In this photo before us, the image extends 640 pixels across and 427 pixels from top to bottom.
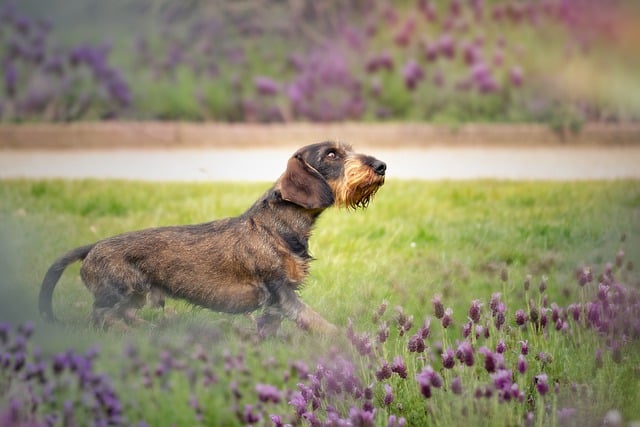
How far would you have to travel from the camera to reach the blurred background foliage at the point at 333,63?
28.0ft

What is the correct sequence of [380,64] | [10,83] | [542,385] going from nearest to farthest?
[542,385], [10,83], [380,64]

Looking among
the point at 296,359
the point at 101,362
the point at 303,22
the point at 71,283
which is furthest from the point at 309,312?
the point at 303,22

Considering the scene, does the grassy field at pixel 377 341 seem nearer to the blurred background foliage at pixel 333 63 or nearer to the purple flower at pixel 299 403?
the purple flower at pixel 299 403

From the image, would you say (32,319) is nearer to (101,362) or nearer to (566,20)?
(101,362)

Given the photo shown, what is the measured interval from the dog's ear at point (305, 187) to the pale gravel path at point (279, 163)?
216cm

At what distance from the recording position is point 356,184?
4156mm

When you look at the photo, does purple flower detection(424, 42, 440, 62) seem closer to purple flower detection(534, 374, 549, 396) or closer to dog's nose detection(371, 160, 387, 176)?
dog's nose detection(371, 160, 387, 176)

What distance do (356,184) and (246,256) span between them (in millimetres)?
566

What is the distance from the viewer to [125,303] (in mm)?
4234

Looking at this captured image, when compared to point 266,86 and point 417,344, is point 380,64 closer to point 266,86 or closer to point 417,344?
point 266,86

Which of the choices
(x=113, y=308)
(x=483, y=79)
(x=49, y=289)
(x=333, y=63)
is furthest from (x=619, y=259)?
(x=333, y=63)

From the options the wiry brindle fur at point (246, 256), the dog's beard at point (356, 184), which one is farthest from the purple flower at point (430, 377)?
the dog's beard at point (356, 184)

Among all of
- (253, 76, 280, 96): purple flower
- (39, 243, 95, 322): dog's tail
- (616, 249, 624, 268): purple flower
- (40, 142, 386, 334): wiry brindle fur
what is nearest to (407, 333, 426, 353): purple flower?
(40, 142, 386, 334): wiry brindle fur

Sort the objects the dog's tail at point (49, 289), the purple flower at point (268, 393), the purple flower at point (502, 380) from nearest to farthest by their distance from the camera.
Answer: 1. the purple flower at point (502, 380)
2. the purple flower at point (268, 393)
3. the dog's tail at point (49, 289)
